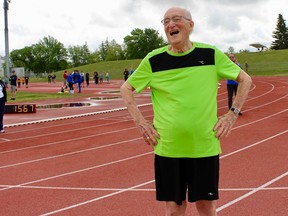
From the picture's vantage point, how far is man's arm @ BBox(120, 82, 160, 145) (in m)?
2.74

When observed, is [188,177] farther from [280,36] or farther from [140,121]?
[280,36]

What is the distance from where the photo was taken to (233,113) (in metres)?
2.86

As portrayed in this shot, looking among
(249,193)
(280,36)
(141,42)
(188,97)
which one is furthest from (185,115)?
(141,42)

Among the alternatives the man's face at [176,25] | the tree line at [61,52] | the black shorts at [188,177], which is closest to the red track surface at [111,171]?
the black shorts at [188,177]

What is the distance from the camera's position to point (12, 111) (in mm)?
15477

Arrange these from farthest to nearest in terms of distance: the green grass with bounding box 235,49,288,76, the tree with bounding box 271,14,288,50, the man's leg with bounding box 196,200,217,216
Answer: the tree with bounding box 271,14,288,50 < the green grass with bounding box 235,49,288,76 < the man's leg with bounding box 196,200,217,216

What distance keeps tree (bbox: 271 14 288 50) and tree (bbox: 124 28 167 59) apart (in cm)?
3353

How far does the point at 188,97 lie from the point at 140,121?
0.40m

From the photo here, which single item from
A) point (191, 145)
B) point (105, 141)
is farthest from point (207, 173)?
point (105, 141)

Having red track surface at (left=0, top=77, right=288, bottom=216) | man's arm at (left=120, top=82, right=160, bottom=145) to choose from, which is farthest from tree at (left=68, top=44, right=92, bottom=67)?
man's arm at (left=120, top=82, right=160, bottom=145)

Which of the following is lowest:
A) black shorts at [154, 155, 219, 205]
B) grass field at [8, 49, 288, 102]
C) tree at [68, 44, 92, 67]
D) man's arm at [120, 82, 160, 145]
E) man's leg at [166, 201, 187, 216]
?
man's leg at [166, 201, 187, 216]

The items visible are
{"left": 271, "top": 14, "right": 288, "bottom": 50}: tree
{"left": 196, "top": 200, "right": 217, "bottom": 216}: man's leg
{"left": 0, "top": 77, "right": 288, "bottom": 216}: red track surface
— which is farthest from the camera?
A: {"left": 271, "top": 14, "right": 288, "bottom": 50}: tree

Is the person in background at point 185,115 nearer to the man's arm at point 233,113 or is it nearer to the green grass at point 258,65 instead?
the man's arm at point 233,113

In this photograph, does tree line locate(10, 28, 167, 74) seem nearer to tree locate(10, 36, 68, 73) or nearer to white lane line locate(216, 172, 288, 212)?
tree locate(10, 36, 68, 73)
